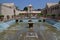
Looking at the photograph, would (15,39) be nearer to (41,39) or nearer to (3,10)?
(41,39)

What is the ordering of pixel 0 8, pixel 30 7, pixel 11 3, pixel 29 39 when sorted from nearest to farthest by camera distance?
1. pixel 29 39
2. pixel 0 8
3. pixel 11 3
4. pixel 30 7

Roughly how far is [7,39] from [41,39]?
7.23 ft

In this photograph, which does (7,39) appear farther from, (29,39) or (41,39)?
(41,39)

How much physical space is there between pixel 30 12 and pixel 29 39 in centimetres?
5549

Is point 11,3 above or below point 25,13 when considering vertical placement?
above

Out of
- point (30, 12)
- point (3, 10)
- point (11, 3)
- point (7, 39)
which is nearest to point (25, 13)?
point (30, 12)

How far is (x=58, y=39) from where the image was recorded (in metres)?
10.6

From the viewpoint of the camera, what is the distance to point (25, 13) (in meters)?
65.3

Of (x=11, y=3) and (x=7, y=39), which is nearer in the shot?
(x=7, y=39)

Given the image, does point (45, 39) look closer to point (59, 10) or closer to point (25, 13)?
point (59, 10)

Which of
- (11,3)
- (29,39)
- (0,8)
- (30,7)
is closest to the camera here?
(29,39)

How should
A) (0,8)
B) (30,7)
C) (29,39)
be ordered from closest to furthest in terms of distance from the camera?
(29,39) → (0,8) → (30,7)

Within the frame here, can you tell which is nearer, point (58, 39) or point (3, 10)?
point (58, 39)

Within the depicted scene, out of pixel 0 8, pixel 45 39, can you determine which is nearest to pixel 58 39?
pixel 45 39
